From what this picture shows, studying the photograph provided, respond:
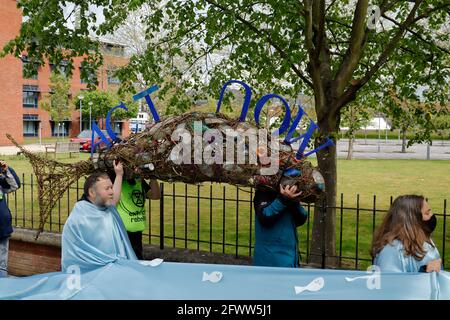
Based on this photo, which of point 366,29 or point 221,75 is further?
point 221,75

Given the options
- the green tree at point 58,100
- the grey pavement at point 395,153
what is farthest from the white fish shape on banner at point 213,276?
the green tree at point 58,100

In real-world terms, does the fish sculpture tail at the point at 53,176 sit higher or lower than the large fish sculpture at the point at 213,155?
lower

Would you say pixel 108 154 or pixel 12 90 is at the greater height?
pixel 12 90

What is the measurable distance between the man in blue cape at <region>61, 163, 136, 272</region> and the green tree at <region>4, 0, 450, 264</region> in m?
2.19

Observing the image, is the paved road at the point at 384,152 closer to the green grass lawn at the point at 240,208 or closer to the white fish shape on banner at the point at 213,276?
the green grass lawn at the point at 240,208

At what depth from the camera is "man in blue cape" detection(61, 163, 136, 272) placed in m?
3.92

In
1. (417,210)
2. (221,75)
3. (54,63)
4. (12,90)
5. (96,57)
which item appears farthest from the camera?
(12,90)

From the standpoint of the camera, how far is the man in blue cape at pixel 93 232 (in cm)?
392

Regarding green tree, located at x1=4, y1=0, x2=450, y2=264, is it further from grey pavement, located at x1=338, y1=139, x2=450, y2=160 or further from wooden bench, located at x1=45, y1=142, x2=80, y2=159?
grey pavement, located at x1=338, y1=139, x2=450, y2=160

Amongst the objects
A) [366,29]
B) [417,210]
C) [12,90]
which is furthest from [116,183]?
[12,90]

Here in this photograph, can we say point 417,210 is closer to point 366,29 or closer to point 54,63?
point 366,29

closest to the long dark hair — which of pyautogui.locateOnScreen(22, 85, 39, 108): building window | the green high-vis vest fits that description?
the green high-vis vest

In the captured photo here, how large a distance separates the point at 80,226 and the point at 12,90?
43.0 meters
